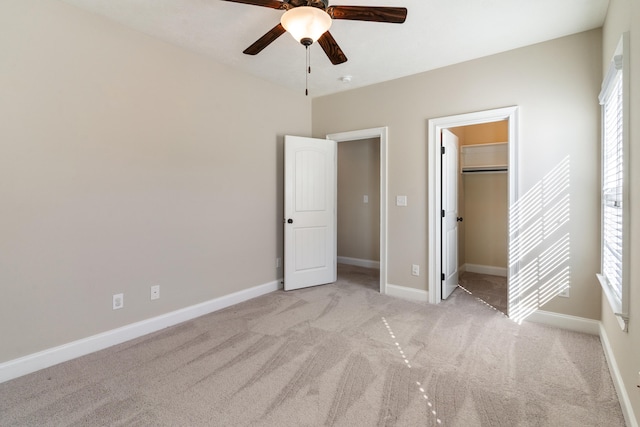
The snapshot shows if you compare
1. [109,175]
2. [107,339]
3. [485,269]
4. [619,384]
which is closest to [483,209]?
[485,269]

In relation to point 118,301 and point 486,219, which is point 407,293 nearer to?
point 486,219

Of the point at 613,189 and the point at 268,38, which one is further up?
the point at 268,38

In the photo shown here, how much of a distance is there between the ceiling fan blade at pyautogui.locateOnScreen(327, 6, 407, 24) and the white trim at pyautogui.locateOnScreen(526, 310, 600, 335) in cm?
288

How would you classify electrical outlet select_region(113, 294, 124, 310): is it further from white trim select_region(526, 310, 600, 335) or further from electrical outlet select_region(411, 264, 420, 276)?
white trim select_region(526, 310, 600, 335)

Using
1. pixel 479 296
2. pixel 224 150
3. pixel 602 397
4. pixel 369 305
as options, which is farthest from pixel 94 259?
pixel 479 296

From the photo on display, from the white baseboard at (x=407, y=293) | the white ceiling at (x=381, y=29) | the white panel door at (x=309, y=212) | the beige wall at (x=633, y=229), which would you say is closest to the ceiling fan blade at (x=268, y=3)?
the white ceiling at (x=381, y=29)

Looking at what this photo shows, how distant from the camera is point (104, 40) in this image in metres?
2.50

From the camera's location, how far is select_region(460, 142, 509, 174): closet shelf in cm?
446

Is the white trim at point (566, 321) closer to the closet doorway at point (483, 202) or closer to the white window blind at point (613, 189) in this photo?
the white window blind at point (613, 189)

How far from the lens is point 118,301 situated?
2.61 meters

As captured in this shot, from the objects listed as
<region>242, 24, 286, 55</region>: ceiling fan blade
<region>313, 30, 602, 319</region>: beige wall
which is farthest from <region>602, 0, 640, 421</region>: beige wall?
<region>242, 24, 286, 55</region>: ceiling fan blade

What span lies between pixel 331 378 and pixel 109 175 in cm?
234

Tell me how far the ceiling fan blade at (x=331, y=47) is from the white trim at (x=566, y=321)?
2.94 metres

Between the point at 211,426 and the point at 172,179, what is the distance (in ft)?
6.99
